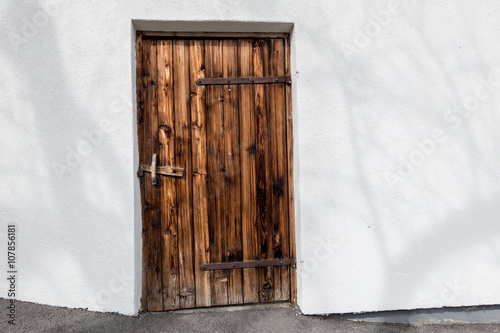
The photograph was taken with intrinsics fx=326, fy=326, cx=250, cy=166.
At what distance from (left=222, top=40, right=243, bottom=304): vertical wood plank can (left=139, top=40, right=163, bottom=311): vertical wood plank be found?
503mm

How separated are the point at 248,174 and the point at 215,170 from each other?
244 millimetres

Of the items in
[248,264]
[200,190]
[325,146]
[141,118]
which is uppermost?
[141,118]

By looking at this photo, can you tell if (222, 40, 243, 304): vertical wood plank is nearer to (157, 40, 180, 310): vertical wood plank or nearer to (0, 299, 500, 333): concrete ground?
(0, 299, 500, 333): concrete ground

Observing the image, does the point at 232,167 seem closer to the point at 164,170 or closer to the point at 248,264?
the point at 164,170

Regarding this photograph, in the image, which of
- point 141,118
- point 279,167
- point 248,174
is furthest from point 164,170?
point 279,167

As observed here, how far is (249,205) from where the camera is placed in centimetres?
241

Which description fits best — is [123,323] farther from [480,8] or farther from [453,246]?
[480,8]

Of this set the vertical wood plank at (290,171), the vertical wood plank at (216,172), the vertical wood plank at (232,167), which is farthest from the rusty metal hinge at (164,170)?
the vertical wood plank at (290,171)

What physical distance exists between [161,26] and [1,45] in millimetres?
1065

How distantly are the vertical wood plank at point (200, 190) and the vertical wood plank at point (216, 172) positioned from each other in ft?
0.12

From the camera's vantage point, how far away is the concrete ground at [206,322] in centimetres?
207

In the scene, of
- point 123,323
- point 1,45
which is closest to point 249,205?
point 123,323

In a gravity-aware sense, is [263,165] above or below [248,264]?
above

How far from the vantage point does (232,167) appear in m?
2.39
